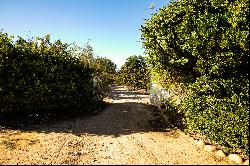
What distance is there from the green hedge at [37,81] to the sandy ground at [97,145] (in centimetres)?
167

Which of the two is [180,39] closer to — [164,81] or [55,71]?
[164,81]

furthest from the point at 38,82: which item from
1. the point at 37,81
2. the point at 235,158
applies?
the point at 235,158

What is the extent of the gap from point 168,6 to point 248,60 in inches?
203

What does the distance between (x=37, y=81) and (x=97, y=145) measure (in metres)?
6.78

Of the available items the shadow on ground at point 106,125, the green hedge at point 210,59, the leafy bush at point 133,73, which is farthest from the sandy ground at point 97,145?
the leafy bush at point 133,73

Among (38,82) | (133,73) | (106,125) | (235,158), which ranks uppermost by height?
(133,73)

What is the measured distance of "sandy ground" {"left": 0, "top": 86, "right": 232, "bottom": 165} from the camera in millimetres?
11117

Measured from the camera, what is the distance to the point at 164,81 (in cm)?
1599

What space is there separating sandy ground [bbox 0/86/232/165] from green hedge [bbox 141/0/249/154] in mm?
1386

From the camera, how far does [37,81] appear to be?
17.5 metres

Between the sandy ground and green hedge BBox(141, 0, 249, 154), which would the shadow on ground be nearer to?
the sandy ground

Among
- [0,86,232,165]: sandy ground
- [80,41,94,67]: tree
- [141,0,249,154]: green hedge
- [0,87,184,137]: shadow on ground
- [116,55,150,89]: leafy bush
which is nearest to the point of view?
[141,0,249,154]: green hedge

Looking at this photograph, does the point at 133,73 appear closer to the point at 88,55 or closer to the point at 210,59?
the point at 88,55

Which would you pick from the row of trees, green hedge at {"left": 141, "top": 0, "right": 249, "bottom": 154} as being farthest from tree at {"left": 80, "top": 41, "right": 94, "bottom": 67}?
green hedge at {"left": 141, "top": 0, "right": 249, "bottom": 154}
